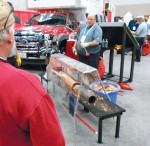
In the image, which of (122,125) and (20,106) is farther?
(122,125)

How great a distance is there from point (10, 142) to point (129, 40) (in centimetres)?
433

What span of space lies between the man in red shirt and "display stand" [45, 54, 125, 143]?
63.2 inches

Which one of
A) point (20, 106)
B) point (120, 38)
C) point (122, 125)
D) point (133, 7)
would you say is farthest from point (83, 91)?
point (133, 7)

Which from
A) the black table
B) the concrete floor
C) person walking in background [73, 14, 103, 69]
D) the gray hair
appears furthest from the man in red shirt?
person walking in background [73, 14, 103, 69]

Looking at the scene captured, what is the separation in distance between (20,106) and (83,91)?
178 cm

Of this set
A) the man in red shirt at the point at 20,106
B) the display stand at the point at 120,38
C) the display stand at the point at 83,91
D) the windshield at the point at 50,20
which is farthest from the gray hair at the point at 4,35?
the windshield at the point at 50,20

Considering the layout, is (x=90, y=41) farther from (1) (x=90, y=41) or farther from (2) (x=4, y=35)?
(2) (x=4, y=35)

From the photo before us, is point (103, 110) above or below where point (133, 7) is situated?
below

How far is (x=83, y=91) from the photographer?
2547mm

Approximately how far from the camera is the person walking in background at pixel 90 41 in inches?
153

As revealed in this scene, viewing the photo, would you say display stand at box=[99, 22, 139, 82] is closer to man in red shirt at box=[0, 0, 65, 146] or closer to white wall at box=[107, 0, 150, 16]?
man in red shirt at box=[0, 0, 65, 146]

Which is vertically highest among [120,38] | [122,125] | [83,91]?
[120,38]

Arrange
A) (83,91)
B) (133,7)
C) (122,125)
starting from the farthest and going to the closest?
1. (133,7)
2. (122,125)
3. (83,91)

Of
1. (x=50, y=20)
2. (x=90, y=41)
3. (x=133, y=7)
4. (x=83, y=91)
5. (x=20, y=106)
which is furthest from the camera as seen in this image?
(x=133, y=7)
